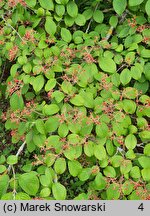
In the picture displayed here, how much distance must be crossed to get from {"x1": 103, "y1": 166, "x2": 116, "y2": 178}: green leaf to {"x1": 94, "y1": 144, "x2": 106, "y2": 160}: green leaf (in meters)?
0.06

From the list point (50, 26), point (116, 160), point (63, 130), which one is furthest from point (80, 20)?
point (116, 160)

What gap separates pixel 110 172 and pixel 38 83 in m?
0.54

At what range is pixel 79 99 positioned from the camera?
1.71 meters

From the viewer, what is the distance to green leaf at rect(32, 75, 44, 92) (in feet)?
5.80

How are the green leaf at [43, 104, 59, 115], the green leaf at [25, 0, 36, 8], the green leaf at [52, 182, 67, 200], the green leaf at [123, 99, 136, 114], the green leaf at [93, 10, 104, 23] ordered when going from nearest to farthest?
1. the green leaf at [52, 182, 67, 200]
2. the green leaf at [43, 104, 59, 115]
3. the green leaf at [123, 99, 136, 114]
4. the green leaf at [25, 0, 36, 8]
5. the green leaf at [93, 10, 104, 23]

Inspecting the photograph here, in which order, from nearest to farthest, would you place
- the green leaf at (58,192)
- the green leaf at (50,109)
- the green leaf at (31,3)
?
the green leaf at (58,192) < the green leaf at (50,109) < the green leaf at (31,3)

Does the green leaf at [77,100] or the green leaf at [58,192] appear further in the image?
the green leaf at [77,100]

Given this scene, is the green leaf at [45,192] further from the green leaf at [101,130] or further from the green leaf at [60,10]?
the green leaf at [60,10]

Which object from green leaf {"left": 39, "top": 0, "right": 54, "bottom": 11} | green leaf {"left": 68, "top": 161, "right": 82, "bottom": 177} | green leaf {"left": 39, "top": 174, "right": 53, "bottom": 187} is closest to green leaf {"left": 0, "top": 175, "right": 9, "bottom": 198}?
green leaf {"left": 39, "top": 174, "right": 53, "bottom": 187}

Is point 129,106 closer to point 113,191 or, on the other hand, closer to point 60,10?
point 113,191

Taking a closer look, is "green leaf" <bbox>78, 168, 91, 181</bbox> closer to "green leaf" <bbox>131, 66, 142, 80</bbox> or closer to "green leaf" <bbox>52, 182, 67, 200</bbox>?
"green leaf" <bbox>52, 182, 67, 200</bbox>

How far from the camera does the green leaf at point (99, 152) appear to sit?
1.66 m

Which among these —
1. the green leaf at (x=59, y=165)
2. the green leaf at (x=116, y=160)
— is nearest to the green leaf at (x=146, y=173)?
the green leaf at (x=116, y=160)

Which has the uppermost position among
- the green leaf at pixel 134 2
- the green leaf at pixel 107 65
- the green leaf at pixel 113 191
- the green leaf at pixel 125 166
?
the green leaf at pixel 134 2
